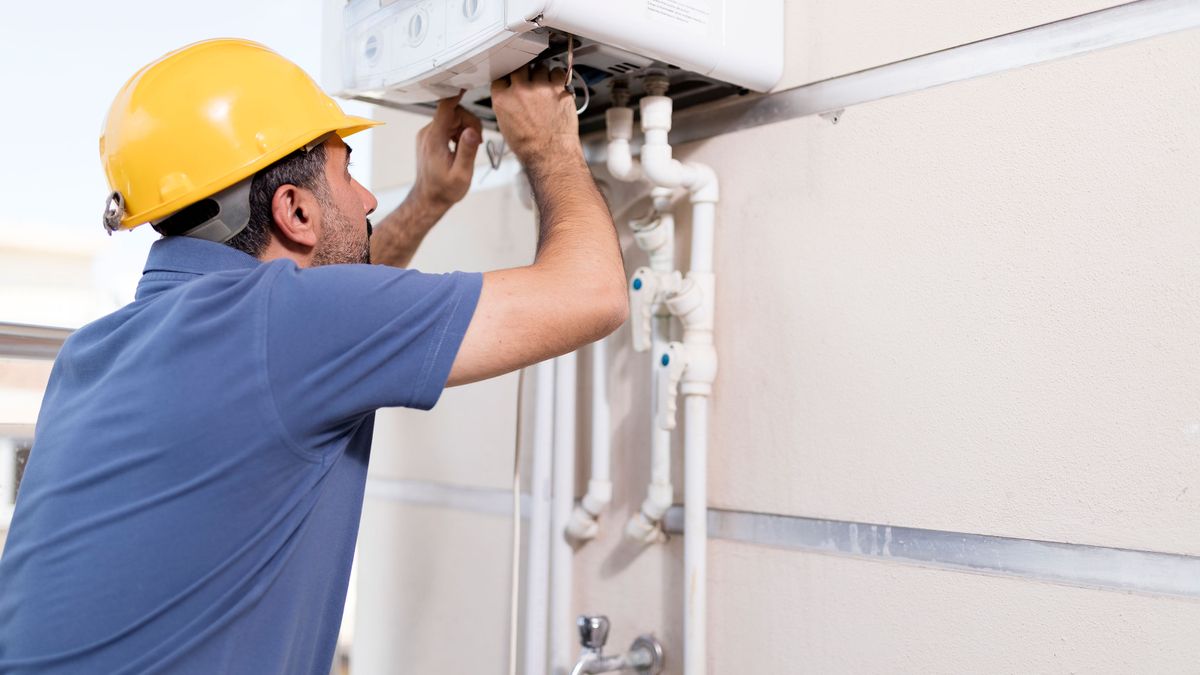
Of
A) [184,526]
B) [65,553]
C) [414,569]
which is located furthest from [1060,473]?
[414,569]

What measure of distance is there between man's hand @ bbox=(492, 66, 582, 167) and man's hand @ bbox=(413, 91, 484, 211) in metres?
0.18

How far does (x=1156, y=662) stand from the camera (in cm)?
83

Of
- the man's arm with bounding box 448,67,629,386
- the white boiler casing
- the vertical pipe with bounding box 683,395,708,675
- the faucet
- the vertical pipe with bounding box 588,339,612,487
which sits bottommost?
the faucet

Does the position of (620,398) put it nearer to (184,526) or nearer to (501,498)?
(501,498)

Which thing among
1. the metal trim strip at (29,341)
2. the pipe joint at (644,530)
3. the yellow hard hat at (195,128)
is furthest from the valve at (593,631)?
the metal trim strip at (29,341)

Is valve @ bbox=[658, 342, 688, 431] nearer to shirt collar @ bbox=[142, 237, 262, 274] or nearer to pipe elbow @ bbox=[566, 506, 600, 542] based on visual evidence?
pipe elbow @ bbox=[566, 506, 600, 542]

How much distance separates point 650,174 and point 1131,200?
18.9 inches

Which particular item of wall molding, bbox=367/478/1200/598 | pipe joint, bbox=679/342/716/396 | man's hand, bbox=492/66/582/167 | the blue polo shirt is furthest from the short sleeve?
wall molding, bbox=367/478/1200/598

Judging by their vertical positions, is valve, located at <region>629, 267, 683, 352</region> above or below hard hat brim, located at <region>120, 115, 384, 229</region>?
below

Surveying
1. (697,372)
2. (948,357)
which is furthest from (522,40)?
(948,357)

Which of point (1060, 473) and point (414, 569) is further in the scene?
point (414, 569)

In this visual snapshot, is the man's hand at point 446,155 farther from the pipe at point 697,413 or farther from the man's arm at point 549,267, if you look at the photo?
the pipe at point 697,413

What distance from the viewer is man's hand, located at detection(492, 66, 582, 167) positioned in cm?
104

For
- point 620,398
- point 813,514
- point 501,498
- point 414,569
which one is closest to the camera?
point 813,514
